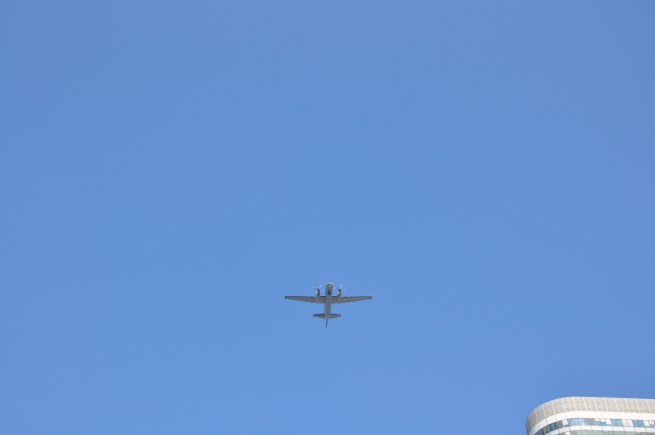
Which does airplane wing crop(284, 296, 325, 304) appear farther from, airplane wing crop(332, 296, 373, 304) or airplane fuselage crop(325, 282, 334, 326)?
airplane wing crop(332, 296, 373, 304)

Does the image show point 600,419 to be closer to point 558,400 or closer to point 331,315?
point 558,400

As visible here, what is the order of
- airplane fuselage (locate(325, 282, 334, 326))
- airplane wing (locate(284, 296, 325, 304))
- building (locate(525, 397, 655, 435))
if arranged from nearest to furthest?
1. building (locate(525, 397, 655, 435))
2. airplane fuselage (locate(325, 282, 334, 326))
3. airplane wing (locate(284, 296, 325, 304))

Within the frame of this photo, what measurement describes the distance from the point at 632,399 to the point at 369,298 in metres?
56.7

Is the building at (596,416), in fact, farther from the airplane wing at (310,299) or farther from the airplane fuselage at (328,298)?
the airplane wing at (310,299)

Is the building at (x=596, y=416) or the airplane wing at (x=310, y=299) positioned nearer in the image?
the building at (x=596, y=416)

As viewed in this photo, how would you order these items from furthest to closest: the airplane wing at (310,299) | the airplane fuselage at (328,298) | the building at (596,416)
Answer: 1. the airplane wing at (310,299)
2. the airplane fuselage at (328,298)
3. the building at (596,416)

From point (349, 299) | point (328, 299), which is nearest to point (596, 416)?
point (349, 299)

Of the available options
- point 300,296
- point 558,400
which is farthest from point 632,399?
point 300,296

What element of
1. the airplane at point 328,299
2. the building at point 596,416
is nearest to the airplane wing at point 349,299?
the airplane at point 328,299

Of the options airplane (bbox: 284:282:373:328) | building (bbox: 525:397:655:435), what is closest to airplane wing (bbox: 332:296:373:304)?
airplane (bbox: 284:282:373:328)

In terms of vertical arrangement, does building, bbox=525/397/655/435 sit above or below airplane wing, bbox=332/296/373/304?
below

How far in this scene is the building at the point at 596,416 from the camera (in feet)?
418

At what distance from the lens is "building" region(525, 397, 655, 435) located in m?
128

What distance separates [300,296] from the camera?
13375cm
